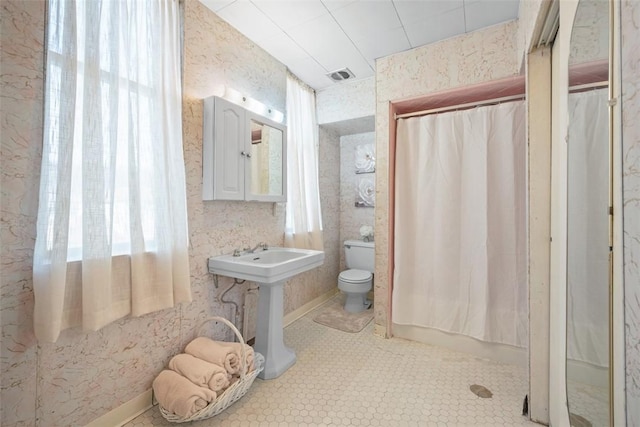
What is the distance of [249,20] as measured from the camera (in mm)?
1952

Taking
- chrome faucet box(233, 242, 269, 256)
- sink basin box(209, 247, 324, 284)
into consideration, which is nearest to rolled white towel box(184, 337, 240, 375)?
sink basin box(209, 247, 324, 284)

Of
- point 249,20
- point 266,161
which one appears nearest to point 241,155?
point 266,161

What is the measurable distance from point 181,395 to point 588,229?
179cm

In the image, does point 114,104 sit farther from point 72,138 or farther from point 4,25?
point 4,25

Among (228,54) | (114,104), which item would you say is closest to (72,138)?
(114,104)

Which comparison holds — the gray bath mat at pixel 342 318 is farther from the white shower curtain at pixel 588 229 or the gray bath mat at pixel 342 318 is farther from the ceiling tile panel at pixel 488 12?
the ceiling tile panel at pixel 488 12

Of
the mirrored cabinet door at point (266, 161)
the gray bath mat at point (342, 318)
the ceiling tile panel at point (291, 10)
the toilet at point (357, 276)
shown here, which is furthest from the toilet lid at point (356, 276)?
the ceiling tile panel at point (291, 10)

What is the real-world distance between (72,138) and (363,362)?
2.14 meters

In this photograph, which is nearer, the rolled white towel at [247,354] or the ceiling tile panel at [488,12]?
the rolled white towel at [247,354]

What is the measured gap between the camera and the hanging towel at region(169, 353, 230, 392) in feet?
4.58

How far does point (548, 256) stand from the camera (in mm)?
1342

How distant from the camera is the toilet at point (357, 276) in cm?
276

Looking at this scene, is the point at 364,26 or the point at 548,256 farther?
the point at 364,26

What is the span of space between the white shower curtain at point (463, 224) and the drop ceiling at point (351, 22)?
60 cm
